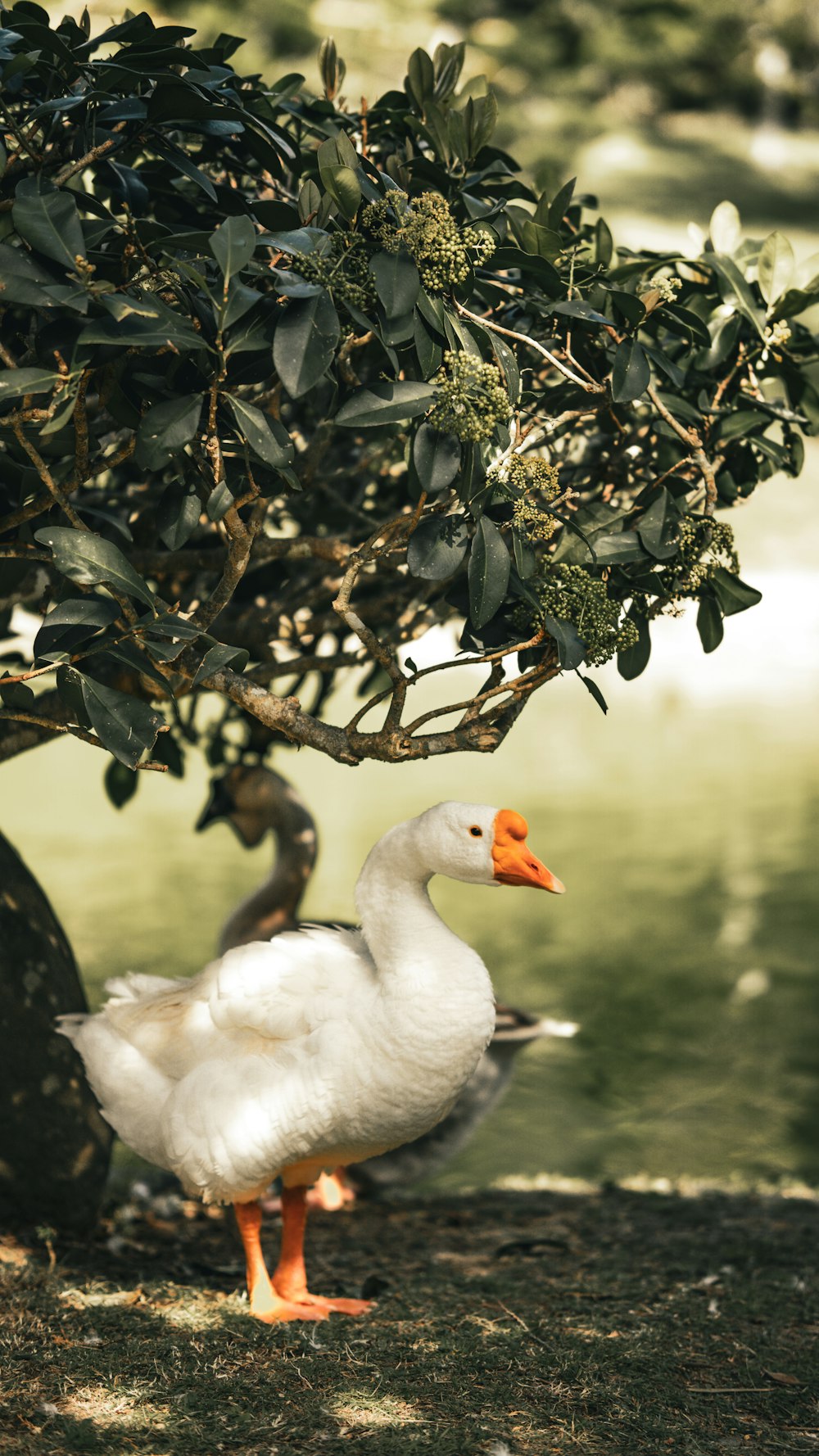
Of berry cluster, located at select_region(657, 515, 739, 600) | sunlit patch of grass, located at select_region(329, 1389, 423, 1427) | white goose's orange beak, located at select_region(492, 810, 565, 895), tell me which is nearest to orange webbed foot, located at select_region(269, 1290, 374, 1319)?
sunlit patch of grass, located at select_region(329, 1389, 423, 1427)

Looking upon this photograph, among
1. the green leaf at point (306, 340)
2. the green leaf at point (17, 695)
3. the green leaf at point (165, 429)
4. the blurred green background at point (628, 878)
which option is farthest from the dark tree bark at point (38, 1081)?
the blurred green background at point (628, 878)

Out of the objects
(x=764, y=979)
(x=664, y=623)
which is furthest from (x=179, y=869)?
(x=664, y=623)

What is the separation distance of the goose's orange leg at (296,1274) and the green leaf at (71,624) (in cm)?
180

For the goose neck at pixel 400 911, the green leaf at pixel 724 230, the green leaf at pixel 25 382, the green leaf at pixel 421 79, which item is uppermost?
the green leaf at pixel 421 79

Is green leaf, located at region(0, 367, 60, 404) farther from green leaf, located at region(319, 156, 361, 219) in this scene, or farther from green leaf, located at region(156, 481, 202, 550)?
green leaf, located at region(319, 156, 361, 219)

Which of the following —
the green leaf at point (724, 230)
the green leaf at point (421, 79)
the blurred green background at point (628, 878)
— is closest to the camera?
the green leaf at point (421, 79)

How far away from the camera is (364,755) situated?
126 inches

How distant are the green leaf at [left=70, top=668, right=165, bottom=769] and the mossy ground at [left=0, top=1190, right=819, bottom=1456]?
4.43 feet

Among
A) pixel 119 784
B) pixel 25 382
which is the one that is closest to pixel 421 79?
pixel 25 382

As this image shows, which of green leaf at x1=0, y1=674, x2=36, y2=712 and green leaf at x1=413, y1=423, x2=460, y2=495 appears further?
green leaf at x1=0, y1=674, x2=36, y2=712

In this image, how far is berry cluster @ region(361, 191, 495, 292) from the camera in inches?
107

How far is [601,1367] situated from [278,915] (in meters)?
2.54

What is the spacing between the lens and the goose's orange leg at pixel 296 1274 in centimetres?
363

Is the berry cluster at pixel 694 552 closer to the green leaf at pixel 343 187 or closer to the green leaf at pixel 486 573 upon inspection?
the green leaf at pixel 486 573
